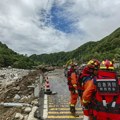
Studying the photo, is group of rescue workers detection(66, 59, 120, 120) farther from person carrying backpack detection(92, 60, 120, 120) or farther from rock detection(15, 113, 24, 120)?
rock detection(15, 113, 24, 120)

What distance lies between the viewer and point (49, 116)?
14.1 metres

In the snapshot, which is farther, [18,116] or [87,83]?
[18,116]

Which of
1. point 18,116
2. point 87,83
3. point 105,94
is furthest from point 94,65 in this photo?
point 18,116

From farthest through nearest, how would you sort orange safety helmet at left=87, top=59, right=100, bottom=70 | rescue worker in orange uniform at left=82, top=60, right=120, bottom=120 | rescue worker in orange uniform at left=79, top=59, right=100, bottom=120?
orange safety helmet at left=87, top=59, right=100, bottom=70, rescue worker in orange uniform at left=79, top=59, right=100, bottom=120, rescue worker in orange uniform at left=82, top=60, right=120, bottom=120

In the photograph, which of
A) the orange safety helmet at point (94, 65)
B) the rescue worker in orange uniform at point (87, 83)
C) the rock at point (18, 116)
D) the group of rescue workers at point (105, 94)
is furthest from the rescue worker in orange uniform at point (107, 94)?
the rock at point (18, 116)

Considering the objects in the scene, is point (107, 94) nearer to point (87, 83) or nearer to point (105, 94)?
point (105, 94)

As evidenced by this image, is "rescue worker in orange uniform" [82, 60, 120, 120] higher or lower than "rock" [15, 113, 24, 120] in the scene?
higher

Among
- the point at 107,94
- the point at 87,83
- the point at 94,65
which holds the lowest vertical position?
the point at 107,94

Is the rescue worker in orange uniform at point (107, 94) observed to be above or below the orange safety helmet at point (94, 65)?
below

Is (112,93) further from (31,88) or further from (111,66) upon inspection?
(31,88)

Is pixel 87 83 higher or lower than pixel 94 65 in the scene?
lower

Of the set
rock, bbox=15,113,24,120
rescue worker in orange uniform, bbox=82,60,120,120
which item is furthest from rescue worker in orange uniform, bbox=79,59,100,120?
rock, bbox=15,113,24,120

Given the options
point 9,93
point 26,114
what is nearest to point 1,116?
point 26,114

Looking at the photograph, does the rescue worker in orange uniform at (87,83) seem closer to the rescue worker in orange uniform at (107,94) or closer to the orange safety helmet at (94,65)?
the orange safety helmet at (94,65)
